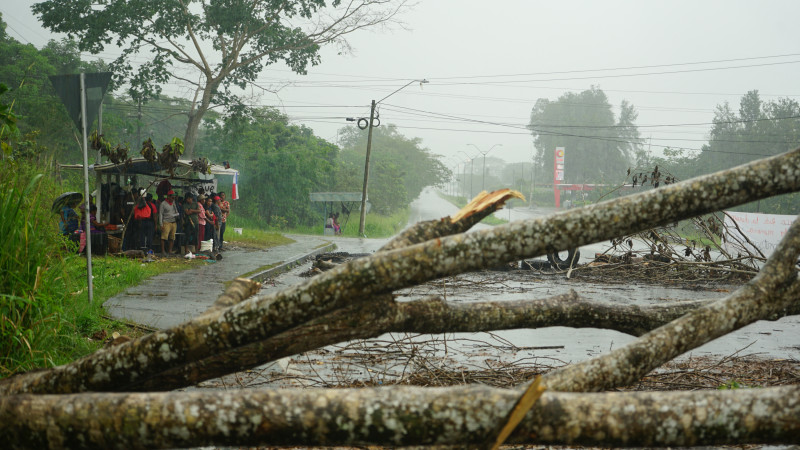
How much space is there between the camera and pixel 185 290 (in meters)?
10.9

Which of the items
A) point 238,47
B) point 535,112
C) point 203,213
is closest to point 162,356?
point 203,213

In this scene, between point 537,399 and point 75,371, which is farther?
point 75,371

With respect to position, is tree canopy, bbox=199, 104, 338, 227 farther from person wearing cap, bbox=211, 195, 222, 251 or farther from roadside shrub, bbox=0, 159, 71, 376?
roadside shrub, bbox=0, 159, 71, 376

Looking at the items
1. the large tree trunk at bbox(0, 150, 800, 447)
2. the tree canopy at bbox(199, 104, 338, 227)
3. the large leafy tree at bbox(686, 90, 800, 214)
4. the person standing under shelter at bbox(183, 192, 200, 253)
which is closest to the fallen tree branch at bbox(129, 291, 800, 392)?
the large tree trunk at bbox(0, 150, 800, 447)

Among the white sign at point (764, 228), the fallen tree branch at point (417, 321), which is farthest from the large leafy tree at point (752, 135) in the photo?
the fallen tree branch at point (417, 321)

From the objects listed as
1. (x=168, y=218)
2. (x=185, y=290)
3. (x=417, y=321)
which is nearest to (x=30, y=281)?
→ (x=417, y=321)

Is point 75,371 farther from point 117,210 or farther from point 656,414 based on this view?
point 117,210

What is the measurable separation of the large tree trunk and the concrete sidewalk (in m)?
3.26

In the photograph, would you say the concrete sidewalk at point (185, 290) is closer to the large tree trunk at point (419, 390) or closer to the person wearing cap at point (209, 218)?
the person wearing cap at point (209, 218)

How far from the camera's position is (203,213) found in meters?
17.6

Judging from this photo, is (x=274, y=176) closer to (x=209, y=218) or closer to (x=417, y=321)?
(x=209, y=218)

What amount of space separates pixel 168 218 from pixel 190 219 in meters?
1.20

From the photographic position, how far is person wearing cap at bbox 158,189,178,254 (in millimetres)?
16359

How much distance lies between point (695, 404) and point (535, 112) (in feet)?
414
